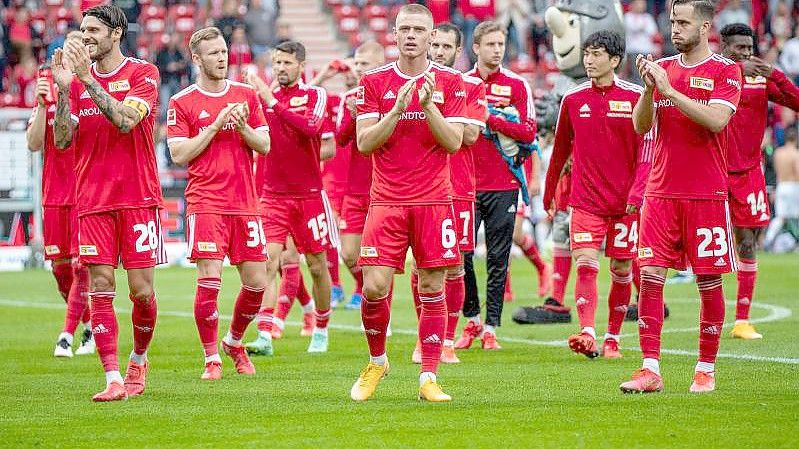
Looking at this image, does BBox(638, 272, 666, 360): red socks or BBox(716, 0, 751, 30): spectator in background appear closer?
BBox(638, 272, 666, 360): red socks

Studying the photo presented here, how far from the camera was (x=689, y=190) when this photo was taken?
30.1 ft

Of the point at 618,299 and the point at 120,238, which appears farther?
the point at 618,299

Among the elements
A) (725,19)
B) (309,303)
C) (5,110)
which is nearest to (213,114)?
(309,303)

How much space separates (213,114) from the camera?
10.1 meters

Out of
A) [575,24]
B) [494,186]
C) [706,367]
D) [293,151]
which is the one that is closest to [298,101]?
[293,151]

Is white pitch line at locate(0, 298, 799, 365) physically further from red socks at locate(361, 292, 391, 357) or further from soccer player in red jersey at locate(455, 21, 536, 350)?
red socks at locate(361, 292, 391, 357)

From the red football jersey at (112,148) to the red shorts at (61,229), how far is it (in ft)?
9.21

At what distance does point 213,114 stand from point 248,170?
1.68 feet

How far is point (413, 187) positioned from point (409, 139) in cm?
30

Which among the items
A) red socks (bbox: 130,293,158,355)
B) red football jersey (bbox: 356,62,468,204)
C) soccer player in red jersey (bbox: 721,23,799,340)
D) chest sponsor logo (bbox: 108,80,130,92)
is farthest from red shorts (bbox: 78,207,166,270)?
soccer player in red jersey (bbox: 721,23,799,340)

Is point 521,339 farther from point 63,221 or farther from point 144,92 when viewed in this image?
point 144,92

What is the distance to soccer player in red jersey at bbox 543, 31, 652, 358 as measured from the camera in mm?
11242

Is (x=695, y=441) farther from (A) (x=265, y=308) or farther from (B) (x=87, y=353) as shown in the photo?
(B) (x=87, y=353)

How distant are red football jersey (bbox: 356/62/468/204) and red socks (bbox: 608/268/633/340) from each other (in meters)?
3.06
